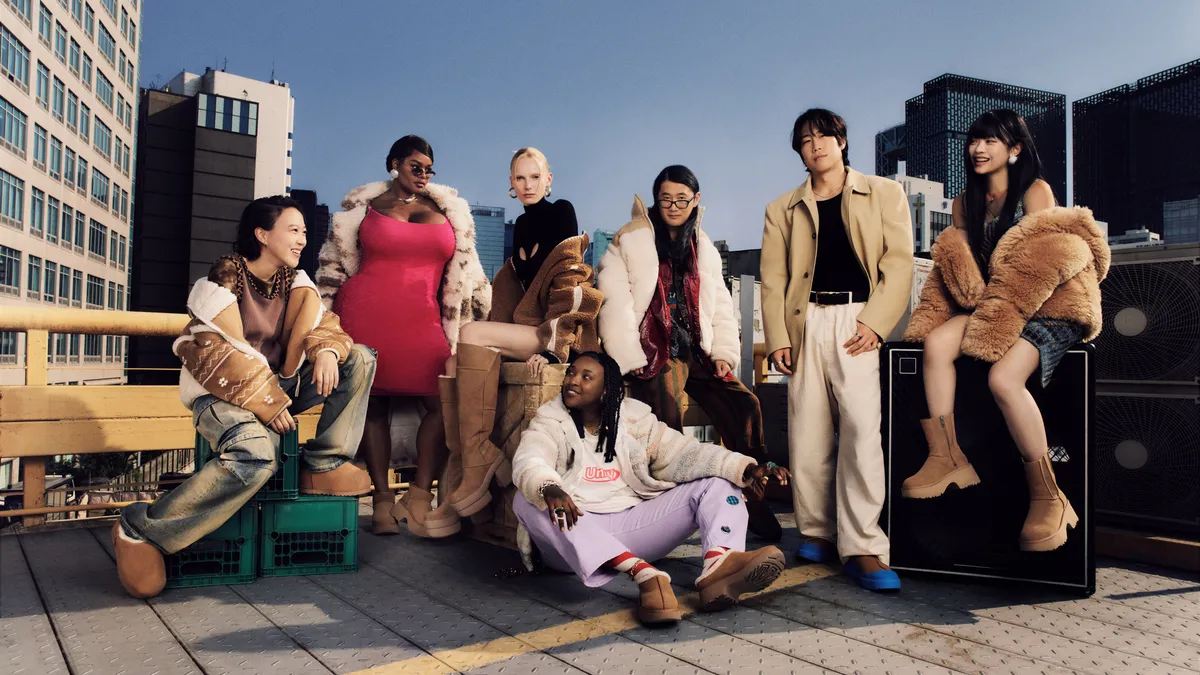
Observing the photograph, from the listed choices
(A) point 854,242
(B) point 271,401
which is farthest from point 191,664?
(A) point 854,242

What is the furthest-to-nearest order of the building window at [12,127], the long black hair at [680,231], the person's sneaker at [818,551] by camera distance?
the building window at [12,127] < the long black hair at [680,231] < the person's sneaker at [818,551]

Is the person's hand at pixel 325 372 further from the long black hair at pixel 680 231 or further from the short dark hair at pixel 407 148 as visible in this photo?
the long black hair at pixel 680 231

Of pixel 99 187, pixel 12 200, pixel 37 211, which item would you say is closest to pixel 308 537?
pixel 12 200

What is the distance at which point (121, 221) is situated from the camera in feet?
171

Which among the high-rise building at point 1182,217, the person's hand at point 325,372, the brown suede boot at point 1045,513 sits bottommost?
the brown suede boot at point 1045,513

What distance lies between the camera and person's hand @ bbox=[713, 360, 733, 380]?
392 cm

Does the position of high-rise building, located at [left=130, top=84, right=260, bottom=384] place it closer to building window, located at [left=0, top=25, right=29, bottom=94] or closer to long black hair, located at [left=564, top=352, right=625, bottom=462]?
building window, located at [left=0, top=25, right=29, bottom=94]

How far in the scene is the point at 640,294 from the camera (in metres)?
3.76

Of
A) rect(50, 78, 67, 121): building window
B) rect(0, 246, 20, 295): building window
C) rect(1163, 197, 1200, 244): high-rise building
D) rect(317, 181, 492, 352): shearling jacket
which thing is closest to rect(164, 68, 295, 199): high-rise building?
rect(50, 78, 67, 121): building window

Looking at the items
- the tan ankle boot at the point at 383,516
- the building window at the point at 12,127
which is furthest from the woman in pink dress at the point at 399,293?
the building window at the point at 12,127

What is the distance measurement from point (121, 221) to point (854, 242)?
59612 mm

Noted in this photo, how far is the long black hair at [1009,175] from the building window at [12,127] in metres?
40.4

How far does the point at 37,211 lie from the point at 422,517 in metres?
42.4

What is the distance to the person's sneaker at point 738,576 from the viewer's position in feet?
8.76
